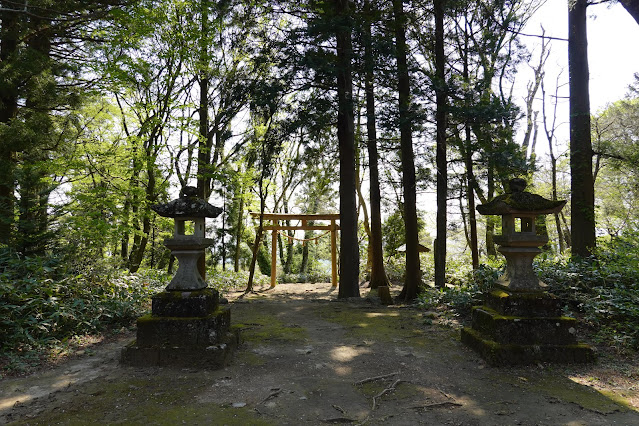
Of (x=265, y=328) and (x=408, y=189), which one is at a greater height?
(x=408, y=189)

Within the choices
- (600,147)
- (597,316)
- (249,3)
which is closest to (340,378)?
(597,316)

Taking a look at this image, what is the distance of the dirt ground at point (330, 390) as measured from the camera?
272 centimetres

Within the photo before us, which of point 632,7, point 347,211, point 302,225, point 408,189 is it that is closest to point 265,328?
point 347,211

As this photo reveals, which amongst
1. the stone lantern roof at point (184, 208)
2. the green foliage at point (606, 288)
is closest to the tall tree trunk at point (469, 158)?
the green foliage at point (606, 288)

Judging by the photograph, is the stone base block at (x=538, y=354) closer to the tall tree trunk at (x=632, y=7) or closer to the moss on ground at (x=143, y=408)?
the moss on ground at (x=143, y=408)

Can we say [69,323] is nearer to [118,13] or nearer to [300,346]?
[300,346]

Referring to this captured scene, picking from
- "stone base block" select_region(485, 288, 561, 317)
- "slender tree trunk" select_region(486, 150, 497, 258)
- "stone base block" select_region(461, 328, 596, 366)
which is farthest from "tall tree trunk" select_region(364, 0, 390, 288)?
"stone base block" select_region(461, 328, 596, 366)

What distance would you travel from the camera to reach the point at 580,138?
271 inches

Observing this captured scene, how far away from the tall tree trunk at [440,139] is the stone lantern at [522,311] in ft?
13.7

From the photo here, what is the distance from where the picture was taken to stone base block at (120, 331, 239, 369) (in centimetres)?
386

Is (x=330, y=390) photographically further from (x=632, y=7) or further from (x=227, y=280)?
(x=227, y=280)

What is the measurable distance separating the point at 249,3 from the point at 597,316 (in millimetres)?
10167

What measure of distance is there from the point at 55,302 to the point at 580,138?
9.48 m

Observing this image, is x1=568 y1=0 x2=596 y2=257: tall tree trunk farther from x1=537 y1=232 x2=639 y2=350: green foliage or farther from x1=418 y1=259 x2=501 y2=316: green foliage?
x1=418 y1=259 x2=501 y2=316: green foliage
